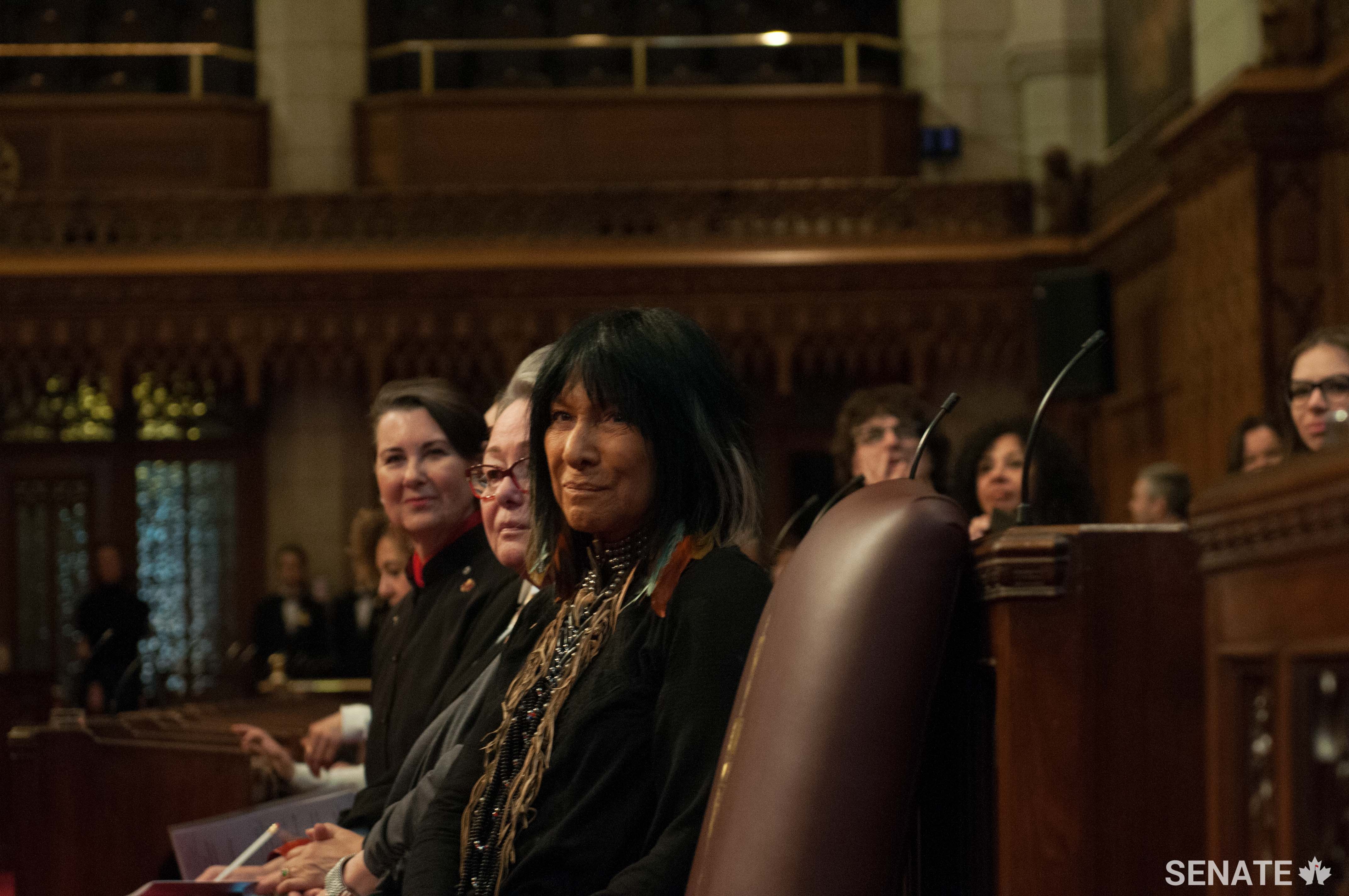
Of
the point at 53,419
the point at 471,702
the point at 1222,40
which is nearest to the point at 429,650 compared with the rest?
the point at 471,702

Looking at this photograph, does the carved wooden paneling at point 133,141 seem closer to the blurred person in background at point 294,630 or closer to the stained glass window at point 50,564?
the stained glass window at point 50,564

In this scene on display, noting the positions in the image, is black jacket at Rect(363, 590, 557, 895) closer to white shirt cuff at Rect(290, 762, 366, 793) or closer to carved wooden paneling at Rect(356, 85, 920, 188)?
white shirt cuff at Rect(290, 762, 366, 793)

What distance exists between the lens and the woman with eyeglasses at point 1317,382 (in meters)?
3.17

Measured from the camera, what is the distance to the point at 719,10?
37.2 feet

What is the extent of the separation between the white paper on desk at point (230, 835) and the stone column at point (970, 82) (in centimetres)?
823

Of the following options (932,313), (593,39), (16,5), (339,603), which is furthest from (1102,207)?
(16,5)

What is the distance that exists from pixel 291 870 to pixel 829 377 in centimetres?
850

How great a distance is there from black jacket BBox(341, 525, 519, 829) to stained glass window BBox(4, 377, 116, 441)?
8.27 meters

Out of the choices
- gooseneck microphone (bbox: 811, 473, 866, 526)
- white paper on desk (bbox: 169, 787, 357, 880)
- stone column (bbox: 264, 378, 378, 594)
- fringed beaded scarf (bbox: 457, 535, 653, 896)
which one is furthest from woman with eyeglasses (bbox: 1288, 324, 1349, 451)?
stone column (bbox: 264, 378, 378, 594)

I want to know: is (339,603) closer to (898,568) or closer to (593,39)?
(593,39)

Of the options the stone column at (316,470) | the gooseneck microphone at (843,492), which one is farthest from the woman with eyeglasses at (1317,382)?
the stone column at (316,470)

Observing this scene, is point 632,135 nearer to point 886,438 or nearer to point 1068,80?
point 1068,80

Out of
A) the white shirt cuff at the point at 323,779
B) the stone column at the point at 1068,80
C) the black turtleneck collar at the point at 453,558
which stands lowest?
the white shirt cuff at the point at 323,779

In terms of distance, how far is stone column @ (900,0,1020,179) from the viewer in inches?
417
